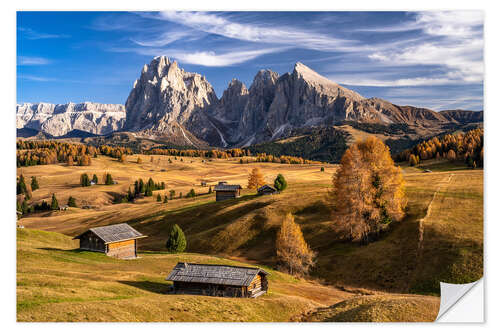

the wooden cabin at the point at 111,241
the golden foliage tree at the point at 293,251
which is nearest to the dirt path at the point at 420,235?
the golden foliage tree at the point at 293,251

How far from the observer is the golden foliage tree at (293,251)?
48928 mm

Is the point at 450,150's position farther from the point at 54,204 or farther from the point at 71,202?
the point at 71,202

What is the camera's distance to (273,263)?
178ft

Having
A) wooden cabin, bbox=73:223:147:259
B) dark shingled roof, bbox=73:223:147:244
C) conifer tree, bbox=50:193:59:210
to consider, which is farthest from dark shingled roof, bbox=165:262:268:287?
conifer tree, bbox=50:193:59:210

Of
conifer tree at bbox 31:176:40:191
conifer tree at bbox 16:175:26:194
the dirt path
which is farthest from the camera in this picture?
conifer tree at bbox 31:176:40:191

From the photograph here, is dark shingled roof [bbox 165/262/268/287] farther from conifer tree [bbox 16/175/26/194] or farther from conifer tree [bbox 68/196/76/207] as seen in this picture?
conifer tree [bbox 68/196/76/207]

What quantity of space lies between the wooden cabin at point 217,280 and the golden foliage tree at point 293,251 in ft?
42.9

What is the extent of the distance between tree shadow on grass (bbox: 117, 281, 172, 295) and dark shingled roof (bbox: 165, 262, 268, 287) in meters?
1.23

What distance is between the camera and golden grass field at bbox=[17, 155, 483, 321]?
85.2 ft

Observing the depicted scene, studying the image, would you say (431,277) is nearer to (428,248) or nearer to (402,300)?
(428,248)

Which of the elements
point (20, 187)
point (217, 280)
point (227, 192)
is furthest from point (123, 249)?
point (20, 187)

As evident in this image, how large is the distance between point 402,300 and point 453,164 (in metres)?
65.3

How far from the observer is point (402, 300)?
27.9 meters

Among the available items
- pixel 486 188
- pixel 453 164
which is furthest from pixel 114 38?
pixel 453 164
